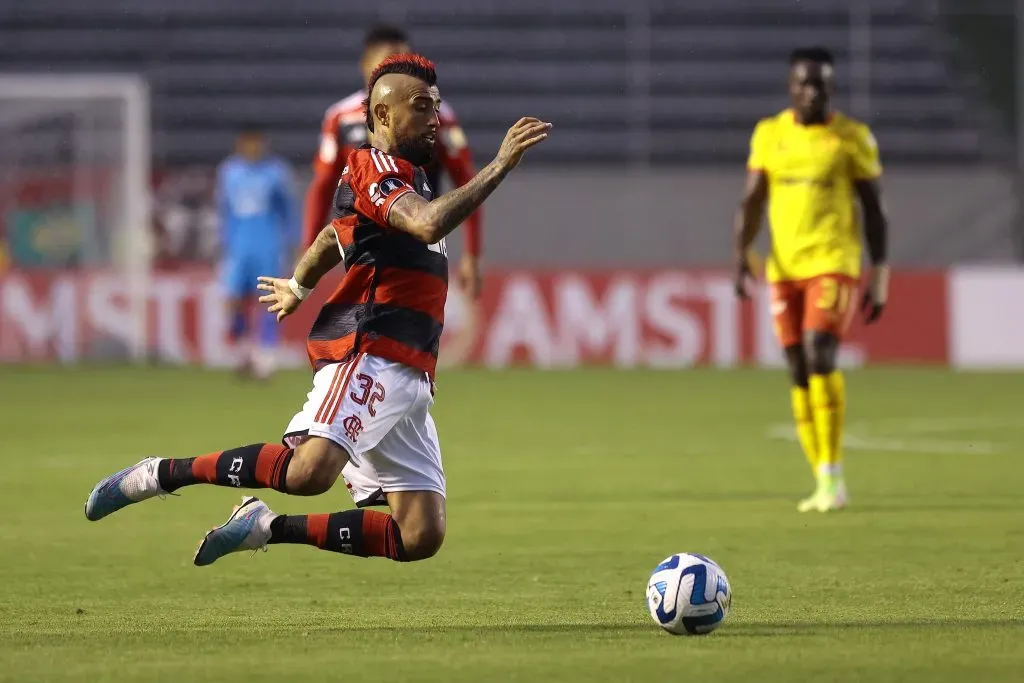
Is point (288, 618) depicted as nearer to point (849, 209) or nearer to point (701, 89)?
point (849, 209)

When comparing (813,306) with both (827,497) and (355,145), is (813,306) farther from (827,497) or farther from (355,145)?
(355,145)

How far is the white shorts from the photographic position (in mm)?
5426

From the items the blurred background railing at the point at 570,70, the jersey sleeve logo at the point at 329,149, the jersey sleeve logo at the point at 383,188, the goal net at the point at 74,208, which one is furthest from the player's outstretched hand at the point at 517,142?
the blurred background railing at the point at 570,70

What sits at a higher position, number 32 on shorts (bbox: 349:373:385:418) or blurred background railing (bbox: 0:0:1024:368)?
blurred background railing (bbox: 0:0:1024:368)

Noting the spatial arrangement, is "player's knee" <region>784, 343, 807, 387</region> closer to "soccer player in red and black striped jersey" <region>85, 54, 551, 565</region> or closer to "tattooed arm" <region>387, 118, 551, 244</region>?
"soccer player in red and black striped jersey" <region>85, 54, 551, 565</region>

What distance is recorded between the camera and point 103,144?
22328mm

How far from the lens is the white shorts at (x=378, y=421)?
543 cm

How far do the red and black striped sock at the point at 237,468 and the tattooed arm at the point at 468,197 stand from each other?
0.78m

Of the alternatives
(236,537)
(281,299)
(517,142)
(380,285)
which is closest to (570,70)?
(281,299)

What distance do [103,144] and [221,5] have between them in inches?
142

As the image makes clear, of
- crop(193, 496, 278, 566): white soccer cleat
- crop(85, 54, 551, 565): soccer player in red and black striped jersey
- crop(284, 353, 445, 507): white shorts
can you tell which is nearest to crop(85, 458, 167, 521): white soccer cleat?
crop(85, 54, 551, 565): soccer player in red and black striped jersey

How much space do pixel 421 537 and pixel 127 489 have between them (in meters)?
0.90

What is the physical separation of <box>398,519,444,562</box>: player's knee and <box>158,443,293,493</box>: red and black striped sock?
1.33 feet

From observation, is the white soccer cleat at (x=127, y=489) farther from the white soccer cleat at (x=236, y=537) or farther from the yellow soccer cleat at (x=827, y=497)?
the yellow soccer cleat at (x=827, y=497)
